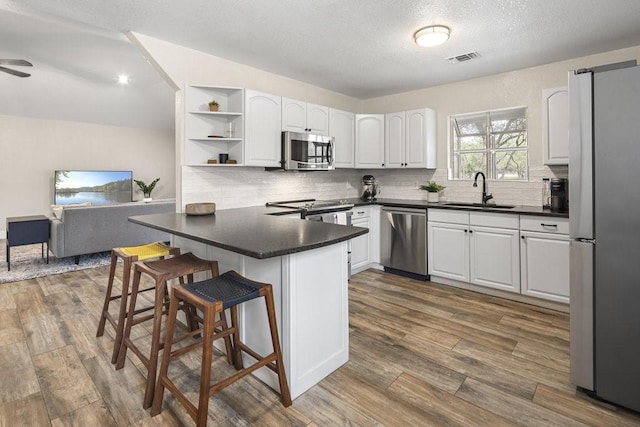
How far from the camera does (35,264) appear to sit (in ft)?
15.4

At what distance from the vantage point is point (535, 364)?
2162 mm

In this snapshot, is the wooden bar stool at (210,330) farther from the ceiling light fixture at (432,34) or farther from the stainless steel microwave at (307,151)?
the ceiling light fixture at (432,34)

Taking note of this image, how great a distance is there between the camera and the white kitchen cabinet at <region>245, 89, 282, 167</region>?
11.0 ft

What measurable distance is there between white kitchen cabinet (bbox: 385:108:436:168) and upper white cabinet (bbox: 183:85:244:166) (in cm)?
212

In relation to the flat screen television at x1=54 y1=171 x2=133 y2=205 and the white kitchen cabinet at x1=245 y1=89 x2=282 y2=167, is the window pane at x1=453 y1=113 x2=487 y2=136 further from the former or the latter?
the flat screen television at x1=54 y1=171 x2=133 y2=205

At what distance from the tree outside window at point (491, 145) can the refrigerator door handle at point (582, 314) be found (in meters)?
2.31

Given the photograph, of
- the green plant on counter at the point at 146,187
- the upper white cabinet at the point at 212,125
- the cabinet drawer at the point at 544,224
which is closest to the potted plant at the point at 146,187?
the green plant on counter at the point at 146,187

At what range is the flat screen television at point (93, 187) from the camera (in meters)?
7.00

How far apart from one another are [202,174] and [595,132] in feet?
10.2

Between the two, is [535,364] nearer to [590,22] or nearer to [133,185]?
[590,22]

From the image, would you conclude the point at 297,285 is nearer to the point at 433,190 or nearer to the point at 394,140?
the point at 433,190

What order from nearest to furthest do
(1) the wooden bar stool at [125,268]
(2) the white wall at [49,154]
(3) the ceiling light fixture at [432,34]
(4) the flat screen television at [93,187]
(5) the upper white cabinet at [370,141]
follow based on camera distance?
1. (1) the wooden bar stool at [125,268]
2. (3) the ceiling light fixture at [432,34]
3. (5) the upper white cabinet at [370,141]
4. (2) the white wall at [49,154]
5. (4) the flat screen television at [93,187]

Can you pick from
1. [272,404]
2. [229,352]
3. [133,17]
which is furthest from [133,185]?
[272,404]

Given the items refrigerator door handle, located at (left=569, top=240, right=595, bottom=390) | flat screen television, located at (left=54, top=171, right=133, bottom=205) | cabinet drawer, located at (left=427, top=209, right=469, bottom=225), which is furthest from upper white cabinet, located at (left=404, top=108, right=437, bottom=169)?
flat screen television, located at (left=54, top=171, right=133, bottom=205)
